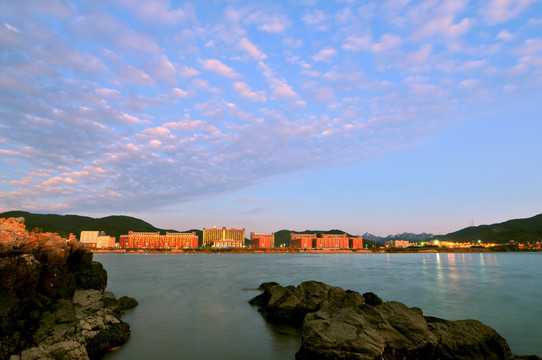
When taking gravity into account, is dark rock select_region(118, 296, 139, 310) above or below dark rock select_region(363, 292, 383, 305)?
below

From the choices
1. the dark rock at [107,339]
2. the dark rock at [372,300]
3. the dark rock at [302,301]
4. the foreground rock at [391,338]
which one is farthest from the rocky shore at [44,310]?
the dark rock at [372,300]

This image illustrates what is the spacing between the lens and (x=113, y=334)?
16.5m

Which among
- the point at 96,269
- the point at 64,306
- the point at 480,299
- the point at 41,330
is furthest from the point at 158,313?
the point at 480,299

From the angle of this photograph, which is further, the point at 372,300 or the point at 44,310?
the point at 372,300

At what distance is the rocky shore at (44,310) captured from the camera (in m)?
13.0

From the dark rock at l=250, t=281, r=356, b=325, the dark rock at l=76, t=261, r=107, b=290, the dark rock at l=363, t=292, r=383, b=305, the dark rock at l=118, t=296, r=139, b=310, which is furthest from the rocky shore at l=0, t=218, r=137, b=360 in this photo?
the dark rock at l=363, t=292, r=383, b=305

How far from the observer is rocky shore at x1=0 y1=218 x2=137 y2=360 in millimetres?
13031

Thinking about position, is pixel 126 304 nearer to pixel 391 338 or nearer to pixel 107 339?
pixel 107 339

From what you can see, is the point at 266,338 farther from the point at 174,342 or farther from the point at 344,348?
the point at 344,348

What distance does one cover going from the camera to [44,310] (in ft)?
49.7

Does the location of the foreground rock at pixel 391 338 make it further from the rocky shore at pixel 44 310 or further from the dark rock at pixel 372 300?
the rocky shore at pixel 44 310

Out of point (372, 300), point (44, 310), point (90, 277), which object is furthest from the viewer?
point (90, 277)

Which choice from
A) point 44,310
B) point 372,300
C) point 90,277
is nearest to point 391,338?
point 372,300

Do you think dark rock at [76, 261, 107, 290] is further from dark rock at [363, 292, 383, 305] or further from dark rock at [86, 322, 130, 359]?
dark rock at [363, 292, 383, 305]
